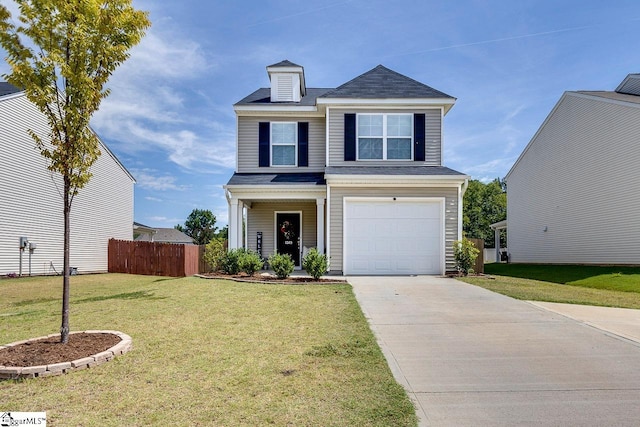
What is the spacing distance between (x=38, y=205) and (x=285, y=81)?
11.6 metres

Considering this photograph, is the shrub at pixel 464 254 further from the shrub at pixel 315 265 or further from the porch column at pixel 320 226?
the shrub at pixel 315 265

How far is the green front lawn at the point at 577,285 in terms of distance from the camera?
955cm

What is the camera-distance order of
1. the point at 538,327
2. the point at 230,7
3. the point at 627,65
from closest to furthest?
the point at 538,327
the point at 230,7
the point at 627,65

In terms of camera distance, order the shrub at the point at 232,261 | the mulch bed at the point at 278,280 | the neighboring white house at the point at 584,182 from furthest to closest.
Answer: the neighboring white house at the point at 584,182, the shrub at the point at 232,261, the mulch bed at the point at 278,280

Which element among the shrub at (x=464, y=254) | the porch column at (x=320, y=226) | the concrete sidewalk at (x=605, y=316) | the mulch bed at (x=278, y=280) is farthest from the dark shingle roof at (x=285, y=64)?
the concrete sidewalk at (x=605, y=316)

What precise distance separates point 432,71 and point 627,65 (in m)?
11.1

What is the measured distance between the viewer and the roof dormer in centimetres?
1684

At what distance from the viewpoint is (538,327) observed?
21.1 ft

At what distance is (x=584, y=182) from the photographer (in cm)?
1847

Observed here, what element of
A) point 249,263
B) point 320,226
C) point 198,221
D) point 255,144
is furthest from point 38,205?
point 198,221

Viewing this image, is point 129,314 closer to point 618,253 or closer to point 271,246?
point 271,246

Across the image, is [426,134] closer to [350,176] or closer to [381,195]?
[381,195]

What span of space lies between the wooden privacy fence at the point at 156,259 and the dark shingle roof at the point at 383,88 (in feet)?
27.1

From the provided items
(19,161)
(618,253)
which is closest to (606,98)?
(618,253)
